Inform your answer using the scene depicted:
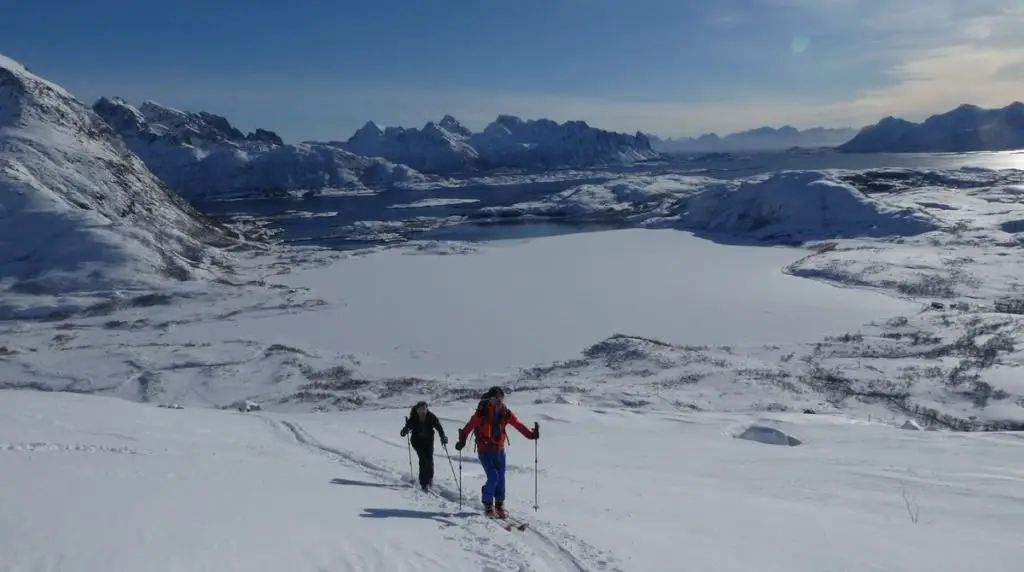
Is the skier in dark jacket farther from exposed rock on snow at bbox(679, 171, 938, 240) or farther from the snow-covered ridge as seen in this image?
exposed rock on snow at bbox(679, 171, 938, 240)

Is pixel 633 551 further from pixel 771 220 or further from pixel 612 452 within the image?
pixel 771 220

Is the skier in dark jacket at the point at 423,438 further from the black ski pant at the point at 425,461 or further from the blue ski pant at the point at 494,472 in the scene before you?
the blue ski pant at the point at 494,472

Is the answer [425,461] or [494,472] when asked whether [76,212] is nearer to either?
[425,461]

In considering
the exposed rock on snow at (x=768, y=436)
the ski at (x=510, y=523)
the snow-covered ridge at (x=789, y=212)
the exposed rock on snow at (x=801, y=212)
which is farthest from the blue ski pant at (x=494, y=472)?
the exposed rock on snow at (x=801, y=212)

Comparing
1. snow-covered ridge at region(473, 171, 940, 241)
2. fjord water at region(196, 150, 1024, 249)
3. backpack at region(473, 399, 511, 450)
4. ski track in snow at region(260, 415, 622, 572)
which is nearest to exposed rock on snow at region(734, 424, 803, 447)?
backpack at region(473, 399, 511, 450)

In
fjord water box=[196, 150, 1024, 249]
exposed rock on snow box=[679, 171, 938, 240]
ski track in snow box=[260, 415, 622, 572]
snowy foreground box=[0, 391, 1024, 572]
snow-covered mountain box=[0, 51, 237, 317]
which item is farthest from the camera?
fjord water box=[196, 150, 1024, 249]

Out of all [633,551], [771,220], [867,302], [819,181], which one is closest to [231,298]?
[867,302]

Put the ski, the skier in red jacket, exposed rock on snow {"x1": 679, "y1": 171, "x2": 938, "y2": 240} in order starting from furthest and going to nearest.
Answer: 1. exposed rock on snow {"x1": 679, "y1": 171, "x2": 938, "y2": 240}
2. the skier in red jacket
3. the ski
